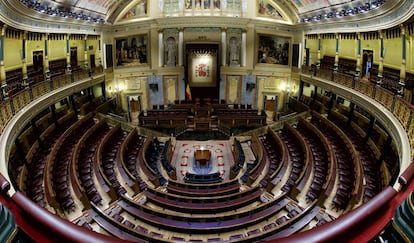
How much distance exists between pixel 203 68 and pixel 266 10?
21.9ft

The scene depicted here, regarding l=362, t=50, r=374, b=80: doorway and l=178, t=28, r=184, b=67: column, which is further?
l=178, t=28, r=184, b=67: column

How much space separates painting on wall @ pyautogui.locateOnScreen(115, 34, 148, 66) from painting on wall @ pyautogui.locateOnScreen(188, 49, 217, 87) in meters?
4.06

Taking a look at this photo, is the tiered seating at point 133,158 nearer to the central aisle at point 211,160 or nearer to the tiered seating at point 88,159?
the tiered seating at point 88,159

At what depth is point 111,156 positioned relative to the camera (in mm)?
14164

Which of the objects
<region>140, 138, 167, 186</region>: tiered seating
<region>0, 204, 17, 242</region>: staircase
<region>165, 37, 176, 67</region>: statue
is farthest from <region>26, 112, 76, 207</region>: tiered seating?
<region>165, 37, 176, 67</region>: statue

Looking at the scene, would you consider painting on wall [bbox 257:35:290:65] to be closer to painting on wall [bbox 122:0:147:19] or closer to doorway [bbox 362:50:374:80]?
doorway [bbox 362:50:374:80]

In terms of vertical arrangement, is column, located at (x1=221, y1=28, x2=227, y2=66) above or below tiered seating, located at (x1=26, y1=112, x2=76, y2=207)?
above

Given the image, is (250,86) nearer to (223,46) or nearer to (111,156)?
(223,46)

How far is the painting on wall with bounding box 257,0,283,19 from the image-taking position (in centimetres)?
2162

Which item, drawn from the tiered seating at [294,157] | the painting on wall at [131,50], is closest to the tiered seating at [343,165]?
the tiered seating at [294,157]

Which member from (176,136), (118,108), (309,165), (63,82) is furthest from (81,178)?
(118,108)

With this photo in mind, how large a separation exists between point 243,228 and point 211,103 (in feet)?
44.8

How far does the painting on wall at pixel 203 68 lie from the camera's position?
21.5 m

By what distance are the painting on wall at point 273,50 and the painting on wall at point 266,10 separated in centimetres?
164
